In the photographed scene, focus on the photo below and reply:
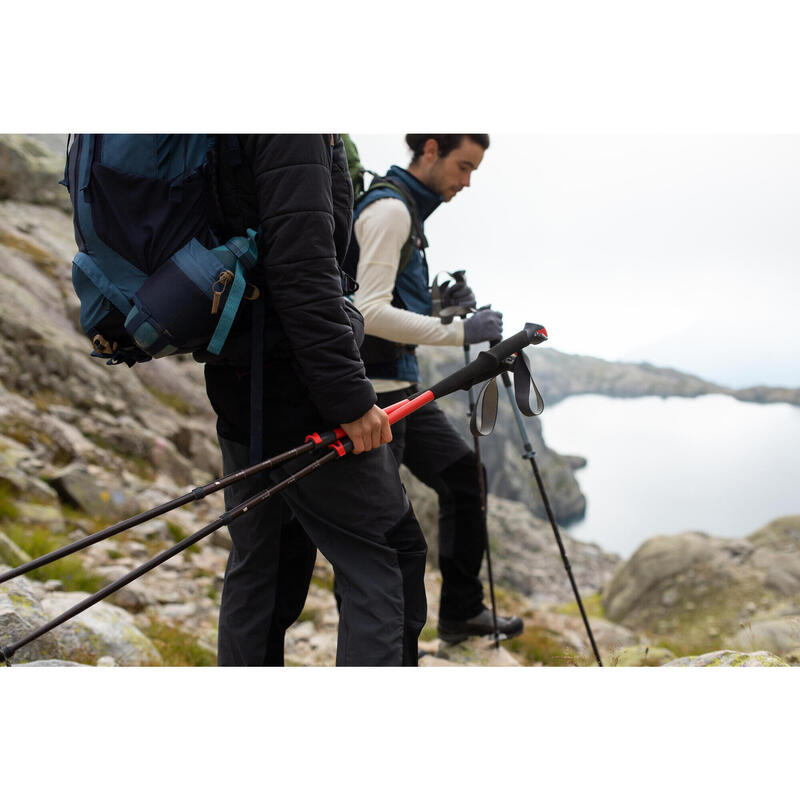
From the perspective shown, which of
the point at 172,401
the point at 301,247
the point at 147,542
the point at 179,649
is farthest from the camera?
the point at 172,401

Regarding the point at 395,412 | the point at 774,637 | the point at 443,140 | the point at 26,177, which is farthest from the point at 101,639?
the point at 26,177

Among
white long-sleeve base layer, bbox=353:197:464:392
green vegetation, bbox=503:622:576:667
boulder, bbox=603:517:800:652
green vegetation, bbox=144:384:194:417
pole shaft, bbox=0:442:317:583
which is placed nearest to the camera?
pole shaft, bbox=0:442:317:583

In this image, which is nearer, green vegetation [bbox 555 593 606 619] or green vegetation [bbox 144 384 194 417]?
green vegetation [bbox 555 593 606 619]

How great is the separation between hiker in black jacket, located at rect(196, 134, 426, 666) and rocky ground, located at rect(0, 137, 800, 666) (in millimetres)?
1061

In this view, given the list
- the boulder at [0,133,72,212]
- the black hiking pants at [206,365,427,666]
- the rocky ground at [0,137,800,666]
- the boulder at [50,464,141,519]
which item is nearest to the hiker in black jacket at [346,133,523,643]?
the rocky ground at [0,137,800,666]

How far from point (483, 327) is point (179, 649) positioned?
3135 millimetres

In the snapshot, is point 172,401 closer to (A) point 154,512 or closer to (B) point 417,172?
(B) point 417,172

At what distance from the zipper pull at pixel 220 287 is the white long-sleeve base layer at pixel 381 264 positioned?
1152 millimetres

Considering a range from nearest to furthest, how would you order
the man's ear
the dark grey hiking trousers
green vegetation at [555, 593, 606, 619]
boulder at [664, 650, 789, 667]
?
the dark grey hiking trousers → boulder at [664, 650, 789, 667] → the man's ear → green vegetation at [555, 593, 606, 619]

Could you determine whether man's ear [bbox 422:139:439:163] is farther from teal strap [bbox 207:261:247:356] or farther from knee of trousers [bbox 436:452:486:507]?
teal strap [bbox 207:261:247:356]

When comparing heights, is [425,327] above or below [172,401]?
above

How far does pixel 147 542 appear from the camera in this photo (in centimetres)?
707

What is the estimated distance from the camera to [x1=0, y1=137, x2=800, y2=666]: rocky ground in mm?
3988

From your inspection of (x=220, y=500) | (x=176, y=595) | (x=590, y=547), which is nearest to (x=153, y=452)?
(x=220, y=500)
